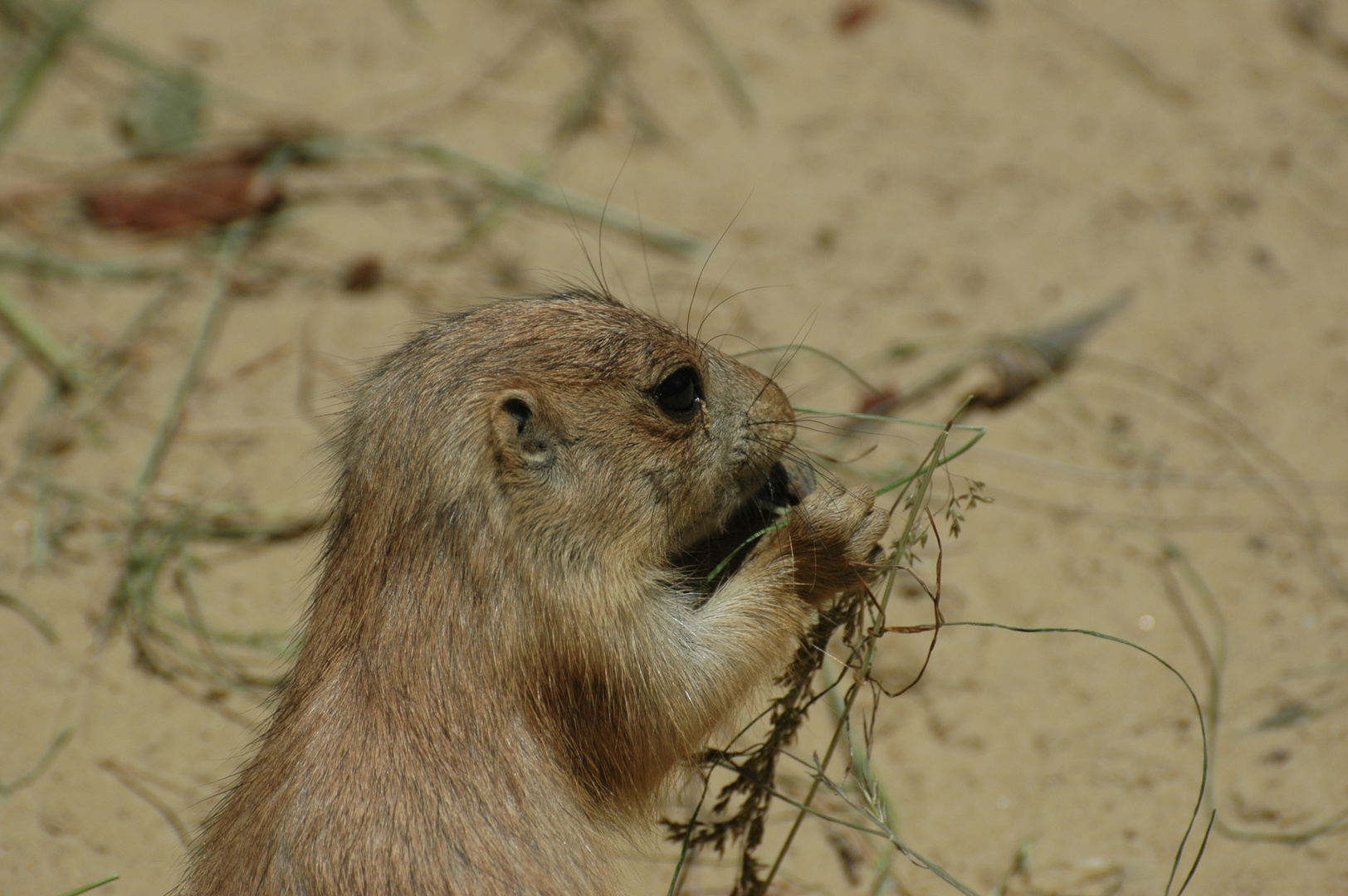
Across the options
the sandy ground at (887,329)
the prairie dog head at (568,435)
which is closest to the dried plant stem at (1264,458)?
the sandy ground at (887,329)

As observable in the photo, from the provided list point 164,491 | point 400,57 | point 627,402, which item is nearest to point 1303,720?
point 627,402

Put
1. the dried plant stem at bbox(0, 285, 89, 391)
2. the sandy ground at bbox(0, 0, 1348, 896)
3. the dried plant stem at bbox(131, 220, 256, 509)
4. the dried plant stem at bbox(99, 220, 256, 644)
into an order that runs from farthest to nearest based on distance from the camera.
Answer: the dried plant stem at bbox(0, 285, 89, 391)
the dried plant stem at bbox(131, 220, 256, 509)
the dried plant stem at bbox(99, 220, 256, 644)
the sandy ground at bbox(0, 0, 1348, 896)

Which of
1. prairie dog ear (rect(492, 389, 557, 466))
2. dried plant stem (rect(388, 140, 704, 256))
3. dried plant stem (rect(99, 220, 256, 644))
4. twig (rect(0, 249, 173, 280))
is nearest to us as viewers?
prairie dog ear (rect(492, 389, 557, 466))

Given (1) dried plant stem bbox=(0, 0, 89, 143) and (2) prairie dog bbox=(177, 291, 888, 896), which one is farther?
(1) dried plant stem bbox=(0, 0, 89, 143)

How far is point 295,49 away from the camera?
6289 mm

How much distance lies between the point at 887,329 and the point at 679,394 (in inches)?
90.0

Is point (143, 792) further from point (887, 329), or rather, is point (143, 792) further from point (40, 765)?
point (887, 329)

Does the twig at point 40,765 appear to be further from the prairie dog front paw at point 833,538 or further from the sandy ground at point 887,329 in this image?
the prairie dog front paw at point 833,538

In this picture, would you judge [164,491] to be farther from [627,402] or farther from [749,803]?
[749,803]

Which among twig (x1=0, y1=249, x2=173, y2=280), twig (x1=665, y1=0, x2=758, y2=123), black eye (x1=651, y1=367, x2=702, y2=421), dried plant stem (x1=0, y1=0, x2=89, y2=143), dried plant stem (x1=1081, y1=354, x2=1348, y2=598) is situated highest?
dried plant stem (x1=0, y1=0, x2=89, y2=143)

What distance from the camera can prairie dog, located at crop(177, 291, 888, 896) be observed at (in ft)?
7.80

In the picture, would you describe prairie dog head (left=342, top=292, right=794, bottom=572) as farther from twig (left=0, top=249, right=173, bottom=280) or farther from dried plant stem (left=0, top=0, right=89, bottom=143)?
dried plant stem (left=0, top=0, right=89, bottom=143)

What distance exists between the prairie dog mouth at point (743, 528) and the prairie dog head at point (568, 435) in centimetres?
7

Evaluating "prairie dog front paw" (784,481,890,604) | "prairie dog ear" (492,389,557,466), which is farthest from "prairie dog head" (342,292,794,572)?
"prairie dog front paw" (784,481,890,604)
